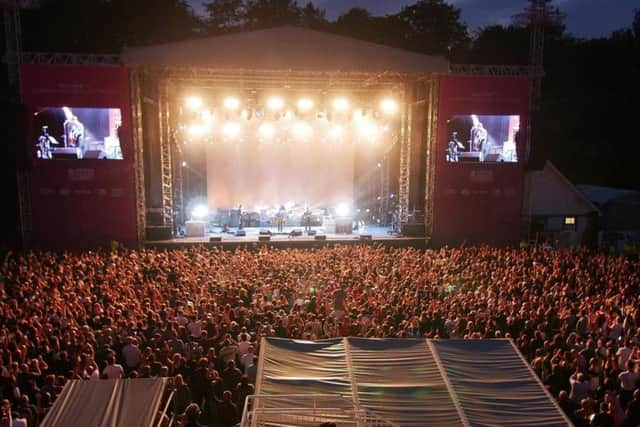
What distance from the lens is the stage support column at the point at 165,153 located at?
1816cm

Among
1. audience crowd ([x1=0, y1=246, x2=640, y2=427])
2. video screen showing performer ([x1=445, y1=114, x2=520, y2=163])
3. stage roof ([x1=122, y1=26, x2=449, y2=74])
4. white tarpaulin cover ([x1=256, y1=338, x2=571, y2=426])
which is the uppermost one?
stage roof ([x1=122, y1=26, x2=449, y2=74])

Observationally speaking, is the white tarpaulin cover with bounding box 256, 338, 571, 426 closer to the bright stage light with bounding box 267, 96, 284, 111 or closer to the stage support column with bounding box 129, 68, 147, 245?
the stage support column with bounding box 129, 68, 147, 245

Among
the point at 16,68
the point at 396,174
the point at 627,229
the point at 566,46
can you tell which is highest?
the point at 566,46

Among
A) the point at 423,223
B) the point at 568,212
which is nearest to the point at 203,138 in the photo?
the point at 423,223

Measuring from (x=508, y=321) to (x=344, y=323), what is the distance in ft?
8.83

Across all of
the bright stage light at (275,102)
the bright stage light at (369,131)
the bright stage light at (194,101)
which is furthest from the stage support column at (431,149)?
the bright stage light at (194,101)

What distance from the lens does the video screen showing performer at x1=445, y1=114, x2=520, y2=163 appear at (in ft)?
60.2

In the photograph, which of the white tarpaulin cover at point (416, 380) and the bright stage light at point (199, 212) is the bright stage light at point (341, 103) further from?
the white tarpaulin cover at point (416, 380)

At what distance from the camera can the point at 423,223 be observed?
62.3ft

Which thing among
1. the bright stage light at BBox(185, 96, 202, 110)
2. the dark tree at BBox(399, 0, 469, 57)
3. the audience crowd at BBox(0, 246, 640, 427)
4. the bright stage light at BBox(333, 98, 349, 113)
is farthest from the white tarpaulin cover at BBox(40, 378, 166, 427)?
the dark tree at BBox(399, 0, 469, 57)

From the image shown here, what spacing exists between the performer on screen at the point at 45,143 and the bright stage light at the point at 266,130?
812 cm

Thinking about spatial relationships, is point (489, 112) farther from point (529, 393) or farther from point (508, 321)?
point (529, 393)

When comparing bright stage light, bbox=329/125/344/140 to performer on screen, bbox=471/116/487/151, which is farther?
bright stage light, bbox=329/125/344/140

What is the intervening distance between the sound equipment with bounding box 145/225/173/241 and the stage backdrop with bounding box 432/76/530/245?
9.34m
